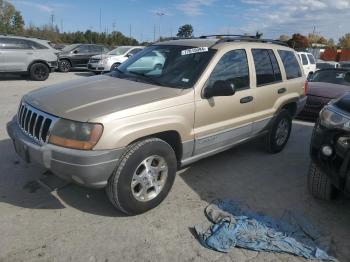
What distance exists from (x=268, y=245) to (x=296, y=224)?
0.54 metres

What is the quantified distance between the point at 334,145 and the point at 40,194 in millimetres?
3165

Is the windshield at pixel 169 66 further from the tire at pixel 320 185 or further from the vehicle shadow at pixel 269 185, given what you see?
the tire at pixel 320 185

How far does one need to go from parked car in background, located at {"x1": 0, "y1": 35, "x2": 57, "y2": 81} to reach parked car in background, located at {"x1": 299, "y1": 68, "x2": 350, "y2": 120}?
9898 mm

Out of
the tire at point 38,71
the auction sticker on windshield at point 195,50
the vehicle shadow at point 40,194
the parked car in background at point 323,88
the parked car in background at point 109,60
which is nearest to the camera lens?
the vehicle shadow at point 40,194

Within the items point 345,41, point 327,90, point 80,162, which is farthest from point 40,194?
point 345,41

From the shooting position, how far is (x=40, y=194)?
406 centimetres

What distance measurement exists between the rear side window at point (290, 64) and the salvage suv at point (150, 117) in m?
0.45

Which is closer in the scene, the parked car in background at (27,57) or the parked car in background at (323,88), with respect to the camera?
the parked car in background at (323,88)

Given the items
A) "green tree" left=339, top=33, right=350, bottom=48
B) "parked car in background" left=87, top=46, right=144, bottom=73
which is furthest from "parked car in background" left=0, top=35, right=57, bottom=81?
"green tree" left=339, top=33, right=350, bottom=48

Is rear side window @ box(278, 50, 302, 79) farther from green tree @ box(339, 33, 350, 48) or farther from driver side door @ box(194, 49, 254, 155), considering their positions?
green tree @ box(339, 33, 350, 48)

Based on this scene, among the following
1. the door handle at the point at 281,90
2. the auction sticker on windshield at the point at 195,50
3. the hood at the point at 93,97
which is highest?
the auction sticker on windshield at the point at 195,50

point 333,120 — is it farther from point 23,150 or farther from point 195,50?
point 23,150

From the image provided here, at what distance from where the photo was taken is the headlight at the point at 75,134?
320cm

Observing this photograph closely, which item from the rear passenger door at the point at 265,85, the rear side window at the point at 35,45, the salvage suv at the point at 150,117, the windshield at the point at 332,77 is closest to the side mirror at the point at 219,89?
the salvage suv at the point at 150,117
